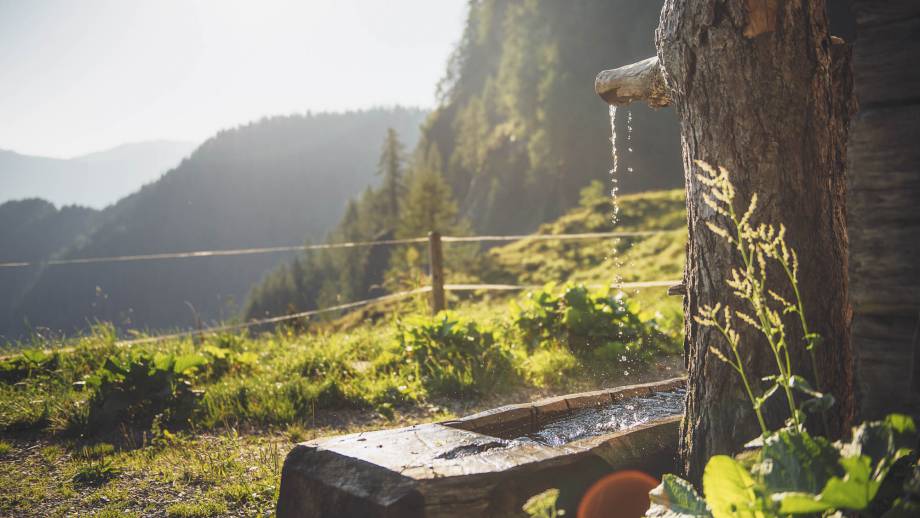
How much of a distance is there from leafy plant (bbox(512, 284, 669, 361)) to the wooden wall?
3718 millimetres

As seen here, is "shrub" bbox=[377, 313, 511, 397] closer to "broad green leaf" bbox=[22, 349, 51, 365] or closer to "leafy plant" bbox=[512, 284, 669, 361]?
"leafy plant" bbox=[512, 284, 669, 361]

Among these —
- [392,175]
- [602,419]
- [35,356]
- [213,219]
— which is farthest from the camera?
[213,219]

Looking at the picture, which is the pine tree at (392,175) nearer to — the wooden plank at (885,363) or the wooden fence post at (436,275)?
the wooden fence post at (436,275)

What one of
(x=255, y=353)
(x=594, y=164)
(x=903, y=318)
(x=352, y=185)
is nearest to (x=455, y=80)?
(x=594, y=164)

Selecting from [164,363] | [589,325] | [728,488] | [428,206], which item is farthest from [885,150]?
[428,206]

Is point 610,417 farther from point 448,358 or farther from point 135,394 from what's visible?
point 135,394

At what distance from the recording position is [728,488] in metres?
1.53

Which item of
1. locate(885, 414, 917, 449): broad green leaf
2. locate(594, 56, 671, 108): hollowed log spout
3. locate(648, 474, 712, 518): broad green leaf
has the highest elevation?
locate(594, 56, 671, 108): hollowed log spout

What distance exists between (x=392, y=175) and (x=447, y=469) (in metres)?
51.4

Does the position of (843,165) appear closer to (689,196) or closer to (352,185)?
(689,196)

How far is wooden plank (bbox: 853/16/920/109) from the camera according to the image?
1.67 m

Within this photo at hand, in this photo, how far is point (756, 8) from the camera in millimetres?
2109

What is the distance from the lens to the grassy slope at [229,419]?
3299 mm

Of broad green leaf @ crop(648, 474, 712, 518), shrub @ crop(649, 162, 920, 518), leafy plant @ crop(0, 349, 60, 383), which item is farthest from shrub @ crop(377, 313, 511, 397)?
shrub @ crop(649, 162, 920, 518)
